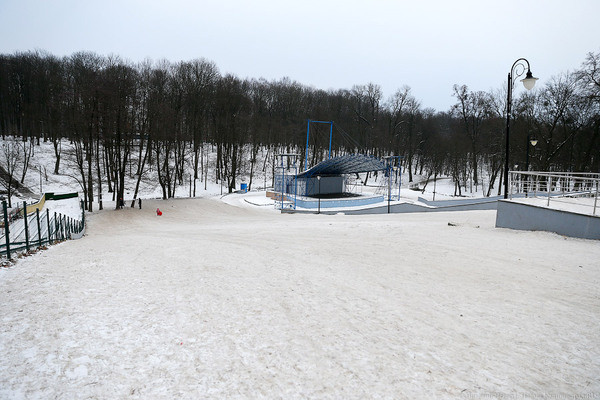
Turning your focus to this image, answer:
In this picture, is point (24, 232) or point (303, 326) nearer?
point (303, 326)

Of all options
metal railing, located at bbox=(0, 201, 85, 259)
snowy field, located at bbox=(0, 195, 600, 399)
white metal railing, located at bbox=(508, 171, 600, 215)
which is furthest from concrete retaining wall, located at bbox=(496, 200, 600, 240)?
metal railing, located at bbox=(0, 201, 85, 259)

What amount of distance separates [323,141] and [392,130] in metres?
13.9

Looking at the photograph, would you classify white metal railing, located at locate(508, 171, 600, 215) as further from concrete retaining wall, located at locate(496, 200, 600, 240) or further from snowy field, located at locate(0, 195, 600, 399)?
snowy field, located at locate(0, 195, 600, 399)

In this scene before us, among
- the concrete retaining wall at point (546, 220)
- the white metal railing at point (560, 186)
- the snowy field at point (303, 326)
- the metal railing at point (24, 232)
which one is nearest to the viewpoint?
the snowy field at point (303, 326)

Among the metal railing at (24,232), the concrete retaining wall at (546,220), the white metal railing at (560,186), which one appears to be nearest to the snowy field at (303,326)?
the metal railing at (24,232)

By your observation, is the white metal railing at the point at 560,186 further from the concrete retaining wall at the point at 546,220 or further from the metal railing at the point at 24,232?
the metal railing at the point at 24,232

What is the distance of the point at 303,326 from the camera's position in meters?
4.54

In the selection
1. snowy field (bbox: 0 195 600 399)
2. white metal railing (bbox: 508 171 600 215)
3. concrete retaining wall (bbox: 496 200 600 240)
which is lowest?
snowy field (bbox: 0 195 600 399)

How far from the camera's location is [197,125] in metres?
47.0

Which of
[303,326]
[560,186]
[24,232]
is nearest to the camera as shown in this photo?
[303,326]

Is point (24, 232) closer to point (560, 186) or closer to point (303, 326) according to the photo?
point (303, 326)

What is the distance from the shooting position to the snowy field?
3.37 metres

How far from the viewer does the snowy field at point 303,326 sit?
133 inches

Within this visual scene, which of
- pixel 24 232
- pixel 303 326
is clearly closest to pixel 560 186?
pixel 303 326
